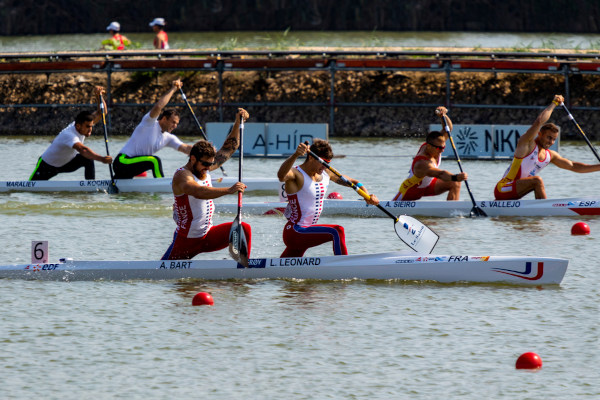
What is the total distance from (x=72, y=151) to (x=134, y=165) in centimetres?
112

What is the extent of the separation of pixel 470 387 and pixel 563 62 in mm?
20109

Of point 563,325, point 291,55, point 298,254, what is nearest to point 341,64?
point 291,55

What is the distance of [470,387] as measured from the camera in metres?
8.70

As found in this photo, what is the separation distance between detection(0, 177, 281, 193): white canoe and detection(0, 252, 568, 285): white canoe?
22.7 feet

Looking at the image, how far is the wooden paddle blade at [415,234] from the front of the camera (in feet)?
40.8

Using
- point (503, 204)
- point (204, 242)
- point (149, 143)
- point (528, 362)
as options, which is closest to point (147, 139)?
point (149, 143)

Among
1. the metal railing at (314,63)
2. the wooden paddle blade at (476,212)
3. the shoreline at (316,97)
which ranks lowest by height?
the wooden paddle blade at (476,212)

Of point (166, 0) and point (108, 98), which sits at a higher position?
point (166, 0)

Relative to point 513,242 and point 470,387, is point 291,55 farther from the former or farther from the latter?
point 470,387

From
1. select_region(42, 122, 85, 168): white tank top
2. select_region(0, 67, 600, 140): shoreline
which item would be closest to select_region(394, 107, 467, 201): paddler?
select_region(42, 122, 85, 168): white tank top

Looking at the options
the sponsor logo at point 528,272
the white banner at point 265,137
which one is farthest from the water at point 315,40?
the sponsor logo at point 528,272

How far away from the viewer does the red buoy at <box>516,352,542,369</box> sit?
913cm

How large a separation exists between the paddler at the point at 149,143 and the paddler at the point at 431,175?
156 inches

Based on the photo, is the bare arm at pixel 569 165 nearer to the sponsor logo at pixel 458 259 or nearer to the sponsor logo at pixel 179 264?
the sponsor logo at pixel 458 259
